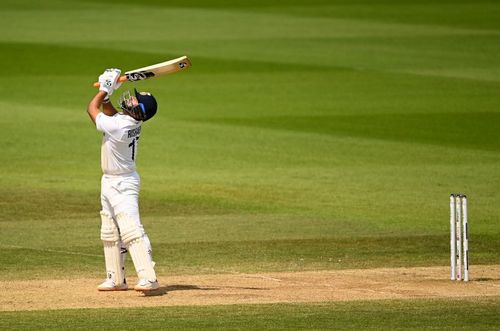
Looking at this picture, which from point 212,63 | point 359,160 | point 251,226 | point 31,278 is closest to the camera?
point 31,278

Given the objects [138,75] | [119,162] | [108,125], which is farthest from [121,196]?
[138,75]

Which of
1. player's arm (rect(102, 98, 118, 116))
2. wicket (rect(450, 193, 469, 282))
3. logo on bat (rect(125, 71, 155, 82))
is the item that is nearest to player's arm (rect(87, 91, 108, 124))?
player's arm (rect(102, 98, 118, 116))

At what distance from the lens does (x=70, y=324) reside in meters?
11.9

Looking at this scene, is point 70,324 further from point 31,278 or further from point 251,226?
point 251,226

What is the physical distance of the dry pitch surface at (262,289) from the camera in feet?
42.9

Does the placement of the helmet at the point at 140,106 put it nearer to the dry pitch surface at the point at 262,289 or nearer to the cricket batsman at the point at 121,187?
the cricket batsman at the point at 121,187

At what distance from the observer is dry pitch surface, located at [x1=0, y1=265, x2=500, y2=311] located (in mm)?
13070

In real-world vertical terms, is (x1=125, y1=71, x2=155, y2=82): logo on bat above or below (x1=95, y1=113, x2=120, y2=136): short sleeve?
above

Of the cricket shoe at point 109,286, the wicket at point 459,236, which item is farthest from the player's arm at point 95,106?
the wicket at point 459,236

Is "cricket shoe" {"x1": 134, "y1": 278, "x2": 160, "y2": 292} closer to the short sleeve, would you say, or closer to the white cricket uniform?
the white cricket uniform

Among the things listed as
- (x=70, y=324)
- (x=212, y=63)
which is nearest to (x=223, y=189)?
(x=70, y=324)

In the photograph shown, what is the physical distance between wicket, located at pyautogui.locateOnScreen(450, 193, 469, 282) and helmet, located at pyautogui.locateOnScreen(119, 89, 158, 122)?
3.04 metres

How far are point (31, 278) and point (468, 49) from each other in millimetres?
22974

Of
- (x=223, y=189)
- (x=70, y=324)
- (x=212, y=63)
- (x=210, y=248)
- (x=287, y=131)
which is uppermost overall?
(x=212, y=63)
